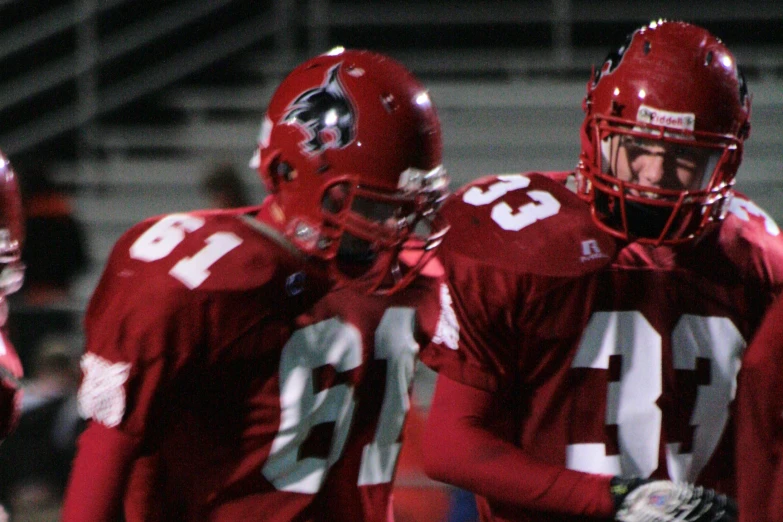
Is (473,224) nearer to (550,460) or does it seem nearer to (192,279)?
(550,460)

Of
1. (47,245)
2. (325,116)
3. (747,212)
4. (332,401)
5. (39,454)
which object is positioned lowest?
(39,454)

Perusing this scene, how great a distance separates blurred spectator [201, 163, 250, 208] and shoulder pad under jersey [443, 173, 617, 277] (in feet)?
7.26

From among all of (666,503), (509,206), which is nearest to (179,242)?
(509,206)

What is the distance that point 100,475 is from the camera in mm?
1711

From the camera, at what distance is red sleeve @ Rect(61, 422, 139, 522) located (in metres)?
1.71

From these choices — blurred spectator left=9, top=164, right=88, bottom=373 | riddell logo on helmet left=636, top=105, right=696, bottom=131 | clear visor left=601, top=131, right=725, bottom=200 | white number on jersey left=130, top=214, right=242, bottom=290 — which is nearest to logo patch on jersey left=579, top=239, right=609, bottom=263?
clear visor left=601, top=131, right=725, bottom=200

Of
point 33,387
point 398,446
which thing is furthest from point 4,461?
point 398,446

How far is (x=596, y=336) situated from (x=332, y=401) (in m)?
0.47

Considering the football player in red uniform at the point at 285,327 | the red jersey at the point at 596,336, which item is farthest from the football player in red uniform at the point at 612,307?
the football player in red uniform at the point at 285,327

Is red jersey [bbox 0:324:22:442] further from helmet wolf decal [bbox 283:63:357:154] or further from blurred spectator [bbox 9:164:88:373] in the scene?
blurred spectator [bbox 9:164:88:373]

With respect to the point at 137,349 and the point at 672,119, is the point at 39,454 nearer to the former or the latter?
the point at 137,349

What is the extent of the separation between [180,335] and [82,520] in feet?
0.97

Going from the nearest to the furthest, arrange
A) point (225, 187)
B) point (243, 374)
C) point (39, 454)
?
point (243, 374) → point (39, 454) → point (225, 187)

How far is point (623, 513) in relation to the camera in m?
1.90
